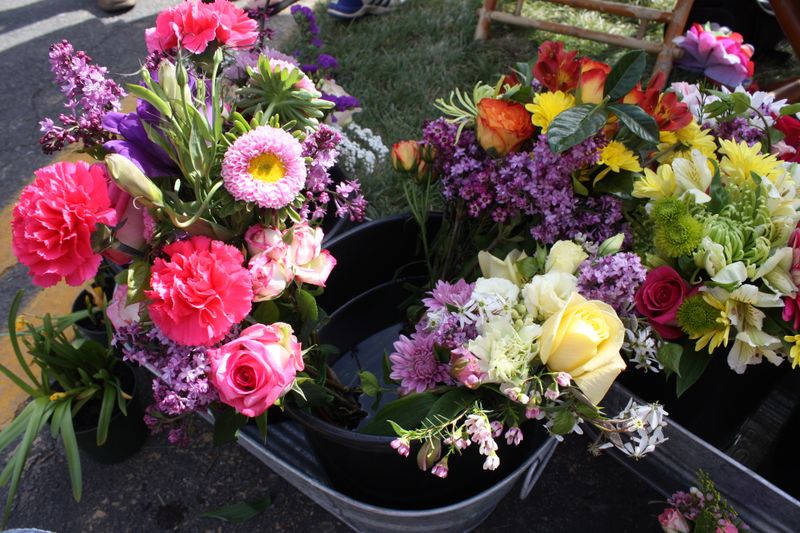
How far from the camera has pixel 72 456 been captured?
1112 mm

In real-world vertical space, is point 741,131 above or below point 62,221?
below

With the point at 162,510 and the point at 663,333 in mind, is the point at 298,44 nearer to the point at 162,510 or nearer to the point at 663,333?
the point at 162,510

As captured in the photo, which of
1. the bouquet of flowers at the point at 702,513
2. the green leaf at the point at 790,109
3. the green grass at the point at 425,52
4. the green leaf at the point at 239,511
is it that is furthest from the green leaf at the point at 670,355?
the green grass at the point at 425,52

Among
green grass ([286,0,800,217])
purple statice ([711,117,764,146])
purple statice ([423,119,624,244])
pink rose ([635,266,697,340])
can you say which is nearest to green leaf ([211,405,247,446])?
purple statice ([423,119,624,244])

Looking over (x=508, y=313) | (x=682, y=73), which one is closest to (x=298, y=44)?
(x=682, y=73)

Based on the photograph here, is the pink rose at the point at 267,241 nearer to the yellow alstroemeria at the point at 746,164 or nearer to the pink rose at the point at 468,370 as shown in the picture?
the pink rose at the point at 468,370

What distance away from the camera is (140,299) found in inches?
27.8

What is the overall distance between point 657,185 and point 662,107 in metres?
0.13

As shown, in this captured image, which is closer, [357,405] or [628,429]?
[628,429]

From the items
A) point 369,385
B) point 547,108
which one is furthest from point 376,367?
point 547,108

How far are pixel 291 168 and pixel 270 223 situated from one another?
0.09 metres

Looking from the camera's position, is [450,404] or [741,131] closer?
[450,404]

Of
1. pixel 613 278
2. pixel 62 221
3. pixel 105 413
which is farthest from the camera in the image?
pixel 105 413

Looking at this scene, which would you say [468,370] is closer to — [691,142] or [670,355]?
[670,355]
